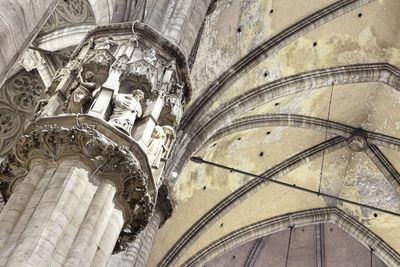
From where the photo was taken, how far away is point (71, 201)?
5.43m

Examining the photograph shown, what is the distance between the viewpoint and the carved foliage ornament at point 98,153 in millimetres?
5848

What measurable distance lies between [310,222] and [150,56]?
933 cm

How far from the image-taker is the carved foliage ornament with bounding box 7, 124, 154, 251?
5.85 meters

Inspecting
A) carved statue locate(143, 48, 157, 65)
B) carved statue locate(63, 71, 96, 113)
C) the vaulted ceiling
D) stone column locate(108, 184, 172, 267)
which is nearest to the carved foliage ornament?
carved statue locate(63, 71, 96, 113)

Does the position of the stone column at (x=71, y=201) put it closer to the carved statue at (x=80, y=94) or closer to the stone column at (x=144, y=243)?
the carved statue at (x=80, y=94)

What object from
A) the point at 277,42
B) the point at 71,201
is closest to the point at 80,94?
the point at 71,201

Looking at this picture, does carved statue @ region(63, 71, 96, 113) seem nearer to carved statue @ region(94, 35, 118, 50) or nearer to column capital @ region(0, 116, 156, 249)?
column capital @ region(0, 116, 156, 249)

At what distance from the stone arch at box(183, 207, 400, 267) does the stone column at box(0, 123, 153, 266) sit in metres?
8.84

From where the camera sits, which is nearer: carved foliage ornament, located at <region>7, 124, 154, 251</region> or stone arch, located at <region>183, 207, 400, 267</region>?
carved foliage ornament, located at <region>7, 124, 154, 251</region>

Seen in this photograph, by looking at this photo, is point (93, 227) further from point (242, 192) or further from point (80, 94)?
point (242, 192)

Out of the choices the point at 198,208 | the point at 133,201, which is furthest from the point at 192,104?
the point at 133,201

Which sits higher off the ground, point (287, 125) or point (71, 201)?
point (287, 125)

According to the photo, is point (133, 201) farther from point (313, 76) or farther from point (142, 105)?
point (313, 76)

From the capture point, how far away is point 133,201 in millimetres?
6051
